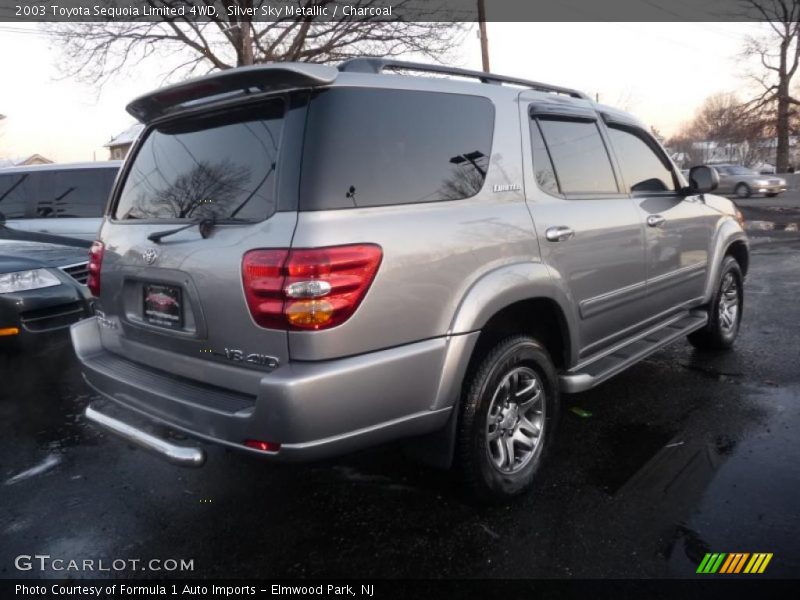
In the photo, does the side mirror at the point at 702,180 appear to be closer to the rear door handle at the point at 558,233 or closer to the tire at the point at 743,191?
the rear door handle at the point at 558,233

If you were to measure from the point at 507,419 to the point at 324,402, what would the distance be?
113 centimetres

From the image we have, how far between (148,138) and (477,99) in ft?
5.59

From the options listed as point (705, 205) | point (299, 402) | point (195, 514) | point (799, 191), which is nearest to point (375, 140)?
point (299, 402)

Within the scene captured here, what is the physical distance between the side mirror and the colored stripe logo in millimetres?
2774

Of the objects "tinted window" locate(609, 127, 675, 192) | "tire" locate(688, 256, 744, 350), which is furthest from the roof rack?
"tire" locate(688, 256, 744, 350)

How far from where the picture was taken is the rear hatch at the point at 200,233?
7.35 feet

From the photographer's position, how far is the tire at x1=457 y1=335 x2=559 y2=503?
2639mm

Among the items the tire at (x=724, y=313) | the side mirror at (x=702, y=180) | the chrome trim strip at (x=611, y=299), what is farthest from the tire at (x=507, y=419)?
the tire at (x=724, y=313)

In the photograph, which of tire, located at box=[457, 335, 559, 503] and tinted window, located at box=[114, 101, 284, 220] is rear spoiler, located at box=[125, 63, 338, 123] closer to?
tinted window, located at box=[114, 101, 284, 220]

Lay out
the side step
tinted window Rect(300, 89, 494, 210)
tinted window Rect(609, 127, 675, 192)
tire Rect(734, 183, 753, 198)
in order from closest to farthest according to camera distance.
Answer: tinted window Rect(300, 89, 494, 210)
the side step
tinted window Rect(609, 127, 675, 192)
tire Rect(734, 183, 753, 198)

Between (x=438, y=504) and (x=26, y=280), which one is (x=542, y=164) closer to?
(x=438, y=504)

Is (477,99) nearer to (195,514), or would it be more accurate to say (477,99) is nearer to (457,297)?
(457,297)

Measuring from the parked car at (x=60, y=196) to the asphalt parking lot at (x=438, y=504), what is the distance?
152 inches

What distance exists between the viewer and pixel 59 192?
24.4 ft
